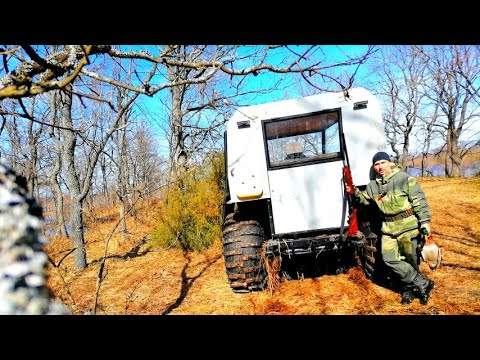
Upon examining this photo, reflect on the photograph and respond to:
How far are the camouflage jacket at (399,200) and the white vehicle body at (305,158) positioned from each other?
41cm

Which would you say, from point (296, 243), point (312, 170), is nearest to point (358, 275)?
point (296, 243)

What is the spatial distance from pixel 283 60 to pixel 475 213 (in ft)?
29.6

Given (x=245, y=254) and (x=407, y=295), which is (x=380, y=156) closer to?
(x=407, y=295)

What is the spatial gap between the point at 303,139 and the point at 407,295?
2.58m

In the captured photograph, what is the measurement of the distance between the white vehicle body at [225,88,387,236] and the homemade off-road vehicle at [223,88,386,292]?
1 cm

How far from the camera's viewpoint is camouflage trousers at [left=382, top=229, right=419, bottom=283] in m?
3.63

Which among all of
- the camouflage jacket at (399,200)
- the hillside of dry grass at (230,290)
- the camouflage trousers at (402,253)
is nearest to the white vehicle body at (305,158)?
the camouflage jacket at (399,200)

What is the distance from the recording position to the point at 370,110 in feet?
13.6

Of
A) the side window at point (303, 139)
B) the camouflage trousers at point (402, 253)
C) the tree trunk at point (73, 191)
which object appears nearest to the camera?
the camouflage trousers at point (402, 253)

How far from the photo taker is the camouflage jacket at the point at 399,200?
3.59m

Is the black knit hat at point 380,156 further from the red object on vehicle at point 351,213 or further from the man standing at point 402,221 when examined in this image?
the red object on vehicle at point 351,213

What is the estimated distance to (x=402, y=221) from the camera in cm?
368

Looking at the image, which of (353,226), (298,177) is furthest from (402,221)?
(298,177)
